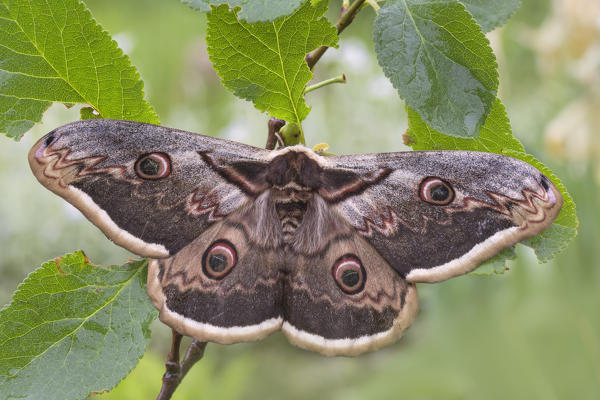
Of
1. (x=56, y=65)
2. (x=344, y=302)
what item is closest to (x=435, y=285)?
(x=344, y=302)

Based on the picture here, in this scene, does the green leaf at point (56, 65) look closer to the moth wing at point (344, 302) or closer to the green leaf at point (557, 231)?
the moth wing at point (344, 302)

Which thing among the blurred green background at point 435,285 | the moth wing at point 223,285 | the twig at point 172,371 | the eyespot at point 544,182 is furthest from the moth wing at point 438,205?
the blurred green background at point 435,285

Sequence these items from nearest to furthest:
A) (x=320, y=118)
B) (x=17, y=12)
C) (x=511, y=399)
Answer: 1. (x=17, y=12)
2. (x=511, y=399)
3. (x=320, y=118)

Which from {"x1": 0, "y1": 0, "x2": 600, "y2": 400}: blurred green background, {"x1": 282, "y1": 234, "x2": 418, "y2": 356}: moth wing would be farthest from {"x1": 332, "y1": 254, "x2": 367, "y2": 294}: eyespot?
{"x1": 0, "y1": 0, "x2": 600, "y2": 400}: blurred green background

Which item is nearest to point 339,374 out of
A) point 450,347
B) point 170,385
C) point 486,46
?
point 450,347

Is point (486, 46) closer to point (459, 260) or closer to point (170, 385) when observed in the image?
point (459, 260)

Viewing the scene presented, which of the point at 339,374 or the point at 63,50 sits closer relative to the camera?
the point at 63,50
